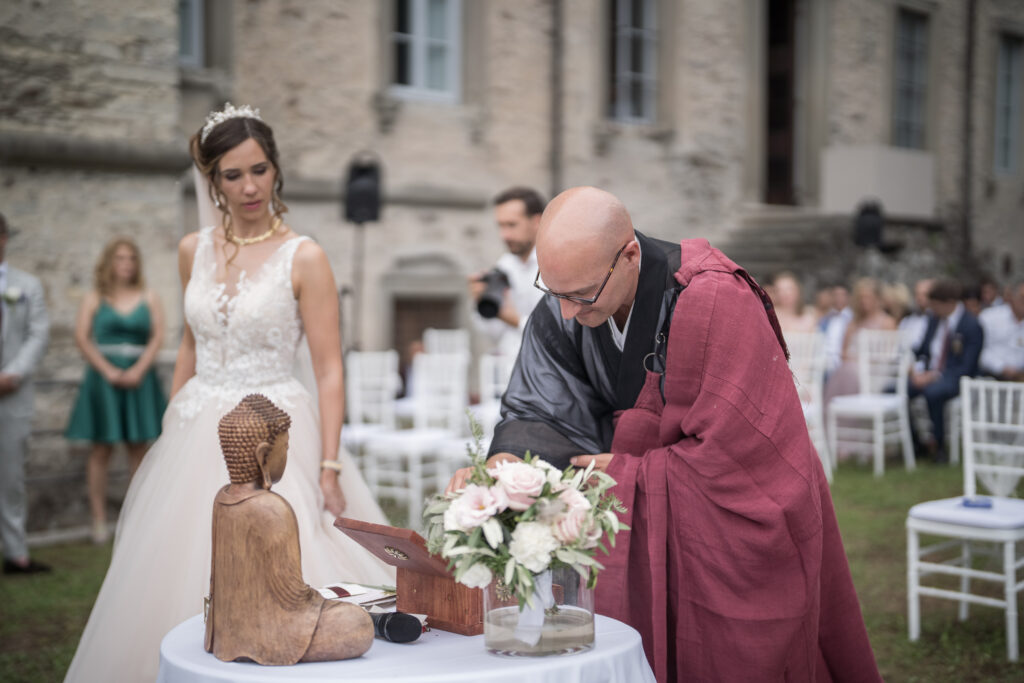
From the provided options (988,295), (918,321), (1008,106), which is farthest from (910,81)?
(918,321)

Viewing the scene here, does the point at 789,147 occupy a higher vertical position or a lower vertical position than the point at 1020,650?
higher

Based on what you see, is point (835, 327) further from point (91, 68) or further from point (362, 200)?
point (91, 68)

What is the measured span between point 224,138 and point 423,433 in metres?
4.87

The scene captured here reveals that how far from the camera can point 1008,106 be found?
20.4 meters

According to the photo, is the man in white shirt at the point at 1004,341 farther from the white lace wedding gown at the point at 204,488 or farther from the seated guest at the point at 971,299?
the white lace wedding gown at the point at 204,488

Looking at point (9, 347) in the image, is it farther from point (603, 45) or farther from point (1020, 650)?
point (603, 45)

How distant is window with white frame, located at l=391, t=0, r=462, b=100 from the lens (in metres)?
12.2

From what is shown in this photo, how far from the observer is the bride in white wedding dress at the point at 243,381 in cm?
310

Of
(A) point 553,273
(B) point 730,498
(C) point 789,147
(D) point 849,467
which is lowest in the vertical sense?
(D) point 849,467

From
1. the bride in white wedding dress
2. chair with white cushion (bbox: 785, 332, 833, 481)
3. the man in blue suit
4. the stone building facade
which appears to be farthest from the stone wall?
the man in blue suit

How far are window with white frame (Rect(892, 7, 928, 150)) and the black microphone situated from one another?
17.5 metres

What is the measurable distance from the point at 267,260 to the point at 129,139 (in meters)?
4.77

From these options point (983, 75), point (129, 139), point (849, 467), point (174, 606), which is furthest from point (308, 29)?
point (983, 75)

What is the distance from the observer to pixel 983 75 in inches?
762
